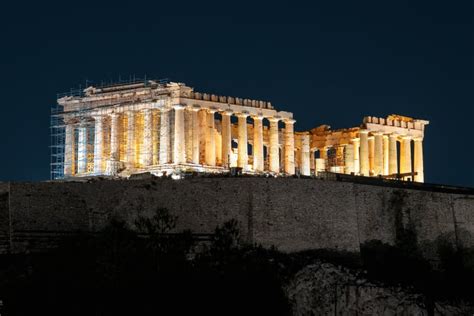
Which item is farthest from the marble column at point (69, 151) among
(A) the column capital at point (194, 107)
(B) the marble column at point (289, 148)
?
(B) the marble column at point (289, 148)

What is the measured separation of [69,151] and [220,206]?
3124cm

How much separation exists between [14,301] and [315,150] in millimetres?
49587

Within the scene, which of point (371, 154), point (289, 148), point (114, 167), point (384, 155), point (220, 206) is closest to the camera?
point (220, 206)

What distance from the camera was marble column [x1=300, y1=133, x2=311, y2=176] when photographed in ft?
314

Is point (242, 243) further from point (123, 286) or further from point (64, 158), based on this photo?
point (64, 158)

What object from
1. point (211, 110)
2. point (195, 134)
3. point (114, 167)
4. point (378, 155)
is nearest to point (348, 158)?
point (378, 155)

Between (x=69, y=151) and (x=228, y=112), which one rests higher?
(x=228, y=112)

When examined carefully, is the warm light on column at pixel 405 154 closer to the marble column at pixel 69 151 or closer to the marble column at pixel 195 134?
the marble column at pixel 195 134

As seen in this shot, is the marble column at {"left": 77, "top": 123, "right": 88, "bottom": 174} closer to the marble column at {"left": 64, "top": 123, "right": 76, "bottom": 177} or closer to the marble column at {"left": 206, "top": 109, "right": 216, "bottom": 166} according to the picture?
the marble column at {"left": 64, "top": 123, "right": 76, "bottom": 177}

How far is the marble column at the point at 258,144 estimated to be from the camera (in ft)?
295

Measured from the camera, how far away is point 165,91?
85.6 metres

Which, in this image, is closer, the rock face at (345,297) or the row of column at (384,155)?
the rock face at (345,297)

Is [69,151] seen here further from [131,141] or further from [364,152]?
[364,152]

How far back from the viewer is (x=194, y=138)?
85.5 m
